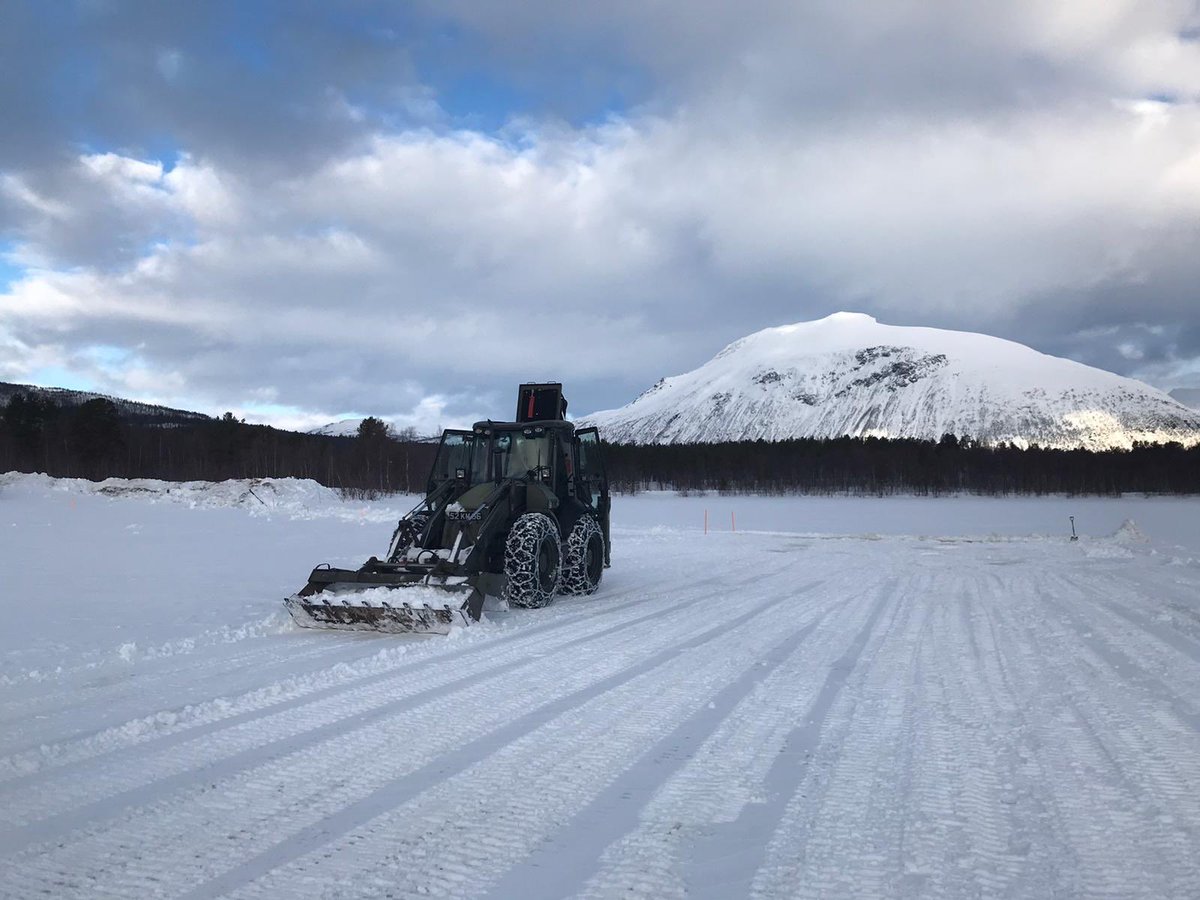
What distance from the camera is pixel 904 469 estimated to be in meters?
88.4

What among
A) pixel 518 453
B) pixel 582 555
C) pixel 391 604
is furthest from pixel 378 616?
pixel 518 453

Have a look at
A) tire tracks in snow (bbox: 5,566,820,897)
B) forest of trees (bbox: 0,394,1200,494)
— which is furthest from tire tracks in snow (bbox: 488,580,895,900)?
forest of trees (bbox: 0,394,1200,494)

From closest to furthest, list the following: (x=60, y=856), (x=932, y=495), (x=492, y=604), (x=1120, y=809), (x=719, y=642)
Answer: (x=60, y=856) → (x=1120, y=809) → (x=719, y=642) → (x=492, y=604) → (x=932, y=495)

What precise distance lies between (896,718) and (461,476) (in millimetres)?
7530

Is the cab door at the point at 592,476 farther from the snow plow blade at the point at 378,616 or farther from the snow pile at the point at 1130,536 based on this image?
the snow pile at the point at 1130,536

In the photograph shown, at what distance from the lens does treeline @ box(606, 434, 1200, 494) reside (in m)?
81.4

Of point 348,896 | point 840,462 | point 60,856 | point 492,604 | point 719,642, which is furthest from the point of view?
point 840,462

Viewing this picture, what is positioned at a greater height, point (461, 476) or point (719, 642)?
point (461, 476)

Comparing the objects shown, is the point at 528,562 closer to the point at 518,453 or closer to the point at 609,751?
the point at 518,453

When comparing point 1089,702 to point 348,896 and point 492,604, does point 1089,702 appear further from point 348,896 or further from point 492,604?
point 492,604

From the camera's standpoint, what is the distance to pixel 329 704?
5.93 meters

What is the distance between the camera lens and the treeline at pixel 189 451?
69.1 meters

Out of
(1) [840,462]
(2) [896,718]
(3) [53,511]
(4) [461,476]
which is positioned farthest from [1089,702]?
(1) [840,462]

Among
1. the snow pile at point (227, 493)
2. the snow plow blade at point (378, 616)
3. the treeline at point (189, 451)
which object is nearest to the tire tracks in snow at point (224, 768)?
the snow plow blade at point (378, 616)
